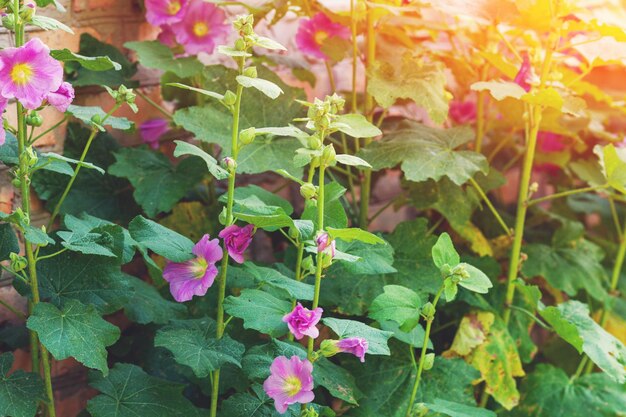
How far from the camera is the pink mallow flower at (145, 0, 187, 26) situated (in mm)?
1383

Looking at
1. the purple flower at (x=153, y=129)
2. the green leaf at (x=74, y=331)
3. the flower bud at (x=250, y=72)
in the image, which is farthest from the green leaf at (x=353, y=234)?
the purple flower at (x=153, y=129)

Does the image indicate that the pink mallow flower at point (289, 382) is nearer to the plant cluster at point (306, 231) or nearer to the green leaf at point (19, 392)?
the plant cluster at point (306, 231)

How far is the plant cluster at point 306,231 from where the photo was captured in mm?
1006

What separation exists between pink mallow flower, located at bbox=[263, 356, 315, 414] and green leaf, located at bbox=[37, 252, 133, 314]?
270 mm

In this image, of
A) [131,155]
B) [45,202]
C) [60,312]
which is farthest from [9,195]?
[60,312]

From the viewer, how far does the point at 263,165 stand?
132cm

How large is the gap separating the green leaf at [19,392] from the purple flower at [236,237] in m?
0.34

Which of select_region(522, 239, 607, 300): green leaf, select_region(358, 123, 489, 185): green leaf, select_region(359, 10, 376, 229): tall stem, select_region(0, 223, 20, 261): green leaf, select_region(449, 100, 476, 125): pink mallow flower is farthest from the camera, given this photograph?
select_region(449, 100, 476, 125): pink mallow flower

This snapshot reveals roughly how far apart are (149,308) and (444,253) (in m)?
0.49

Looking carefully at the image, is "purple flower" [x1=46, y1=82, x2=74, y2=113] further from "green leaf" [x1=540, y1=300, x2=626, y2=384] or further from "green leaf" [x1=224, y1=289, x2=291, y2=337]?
"green leaf" [x1=540, y1=300, x2=626, y2=384]

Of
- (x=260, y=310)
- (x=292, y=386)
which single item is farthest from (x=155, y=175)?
(x=292, y=386)

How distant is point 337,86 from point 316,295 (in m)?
0.96

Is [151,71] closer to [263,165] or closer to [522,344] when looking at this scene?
[263,165]

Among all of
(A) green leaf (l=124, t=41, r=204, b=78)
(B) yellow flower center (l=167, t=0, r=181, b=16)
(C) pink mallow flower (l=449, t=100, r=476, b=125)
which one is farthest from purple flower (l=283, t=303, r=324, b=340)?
(C) pink mallow flower (l=449, t=100, r=476, b=125)
